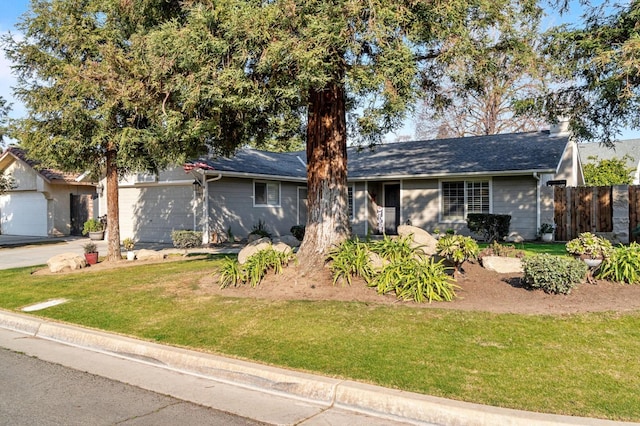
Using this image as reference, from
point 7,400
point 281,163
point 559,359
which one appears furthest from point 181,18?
point 281,163

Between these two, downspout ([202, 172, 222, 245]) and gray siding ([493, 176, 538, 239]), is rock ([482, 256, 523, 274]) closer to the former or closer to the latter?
gray siding ([493, 176, 538, 239])

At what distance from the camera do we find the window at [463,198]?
18516 mm

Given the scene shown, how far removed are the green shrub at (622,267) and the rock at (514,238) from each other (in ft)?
30.2

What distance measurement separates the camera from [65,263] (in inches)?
512

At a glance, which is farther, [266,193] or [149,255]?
[266,193]

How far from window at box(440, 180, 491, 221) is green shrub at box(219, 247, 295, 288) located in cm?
1127

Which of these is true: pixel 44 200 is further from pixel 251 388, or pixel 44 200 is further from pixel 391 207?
pixel 251 388

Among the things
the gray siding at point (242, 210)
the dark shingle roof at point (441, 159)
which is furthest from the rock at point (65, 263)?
the gray siding at point (242, 210)

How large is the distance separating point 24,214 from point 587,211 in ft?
91.0

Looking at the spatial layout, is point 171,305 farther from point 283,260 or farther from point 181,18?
point 181,18

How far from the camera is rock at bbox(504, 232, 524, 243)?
17219 millimetres

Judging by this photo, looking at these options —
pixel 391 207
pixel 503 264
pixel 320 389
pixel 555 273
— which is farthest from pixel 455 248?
pixel 391 207

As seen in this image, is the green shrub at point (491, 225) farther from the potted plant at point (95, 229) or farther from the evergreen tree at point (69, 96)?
the potted plant at point (95, 229)

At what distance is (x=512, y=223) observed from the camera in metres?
17.8
